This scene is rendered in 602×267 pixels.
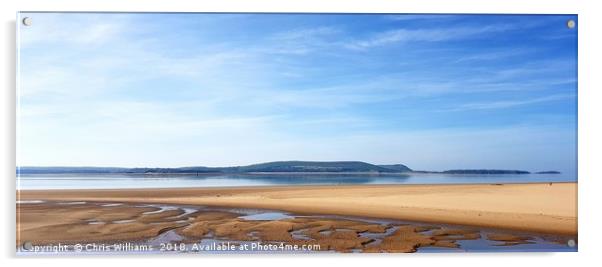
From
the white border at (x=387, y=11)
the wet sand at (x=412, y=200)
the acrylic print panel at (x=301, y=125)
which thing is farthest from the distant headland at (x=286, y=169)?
the white border at (x=387, y=11)

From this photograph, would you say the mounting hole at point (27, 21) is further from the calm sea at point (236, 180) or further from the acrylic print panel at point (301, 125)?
the calm sea at point (236, 180)

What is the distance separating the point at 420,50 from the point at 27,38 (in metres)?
2.53

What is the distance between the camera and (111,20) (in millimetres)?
3891

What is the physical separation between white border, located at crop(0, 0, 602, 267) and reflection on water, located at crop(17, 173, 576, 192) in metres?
0.20

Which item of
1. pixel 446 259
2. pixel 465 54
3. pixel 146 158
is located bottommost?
pixel 446 259

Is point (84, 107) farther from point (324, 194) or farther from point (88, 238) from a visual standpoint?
point (324, 194)

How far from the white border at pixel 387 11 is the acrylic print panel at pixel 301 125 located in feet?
0.20

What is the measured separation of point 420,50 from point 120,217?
2247 mm

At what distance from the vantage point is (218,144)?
4.05 m

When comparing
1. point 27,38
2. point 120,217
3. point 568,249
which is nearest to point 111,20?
point 27,38

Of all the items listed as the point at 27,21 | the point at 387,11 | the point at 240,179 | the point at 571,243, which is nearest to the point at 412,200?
the point at 571,243

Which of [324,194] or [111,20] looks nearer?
[111,20]

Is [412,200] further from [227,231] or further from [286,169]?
[227,231]

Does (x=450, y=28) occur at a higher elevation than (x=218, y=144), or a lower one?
higher
